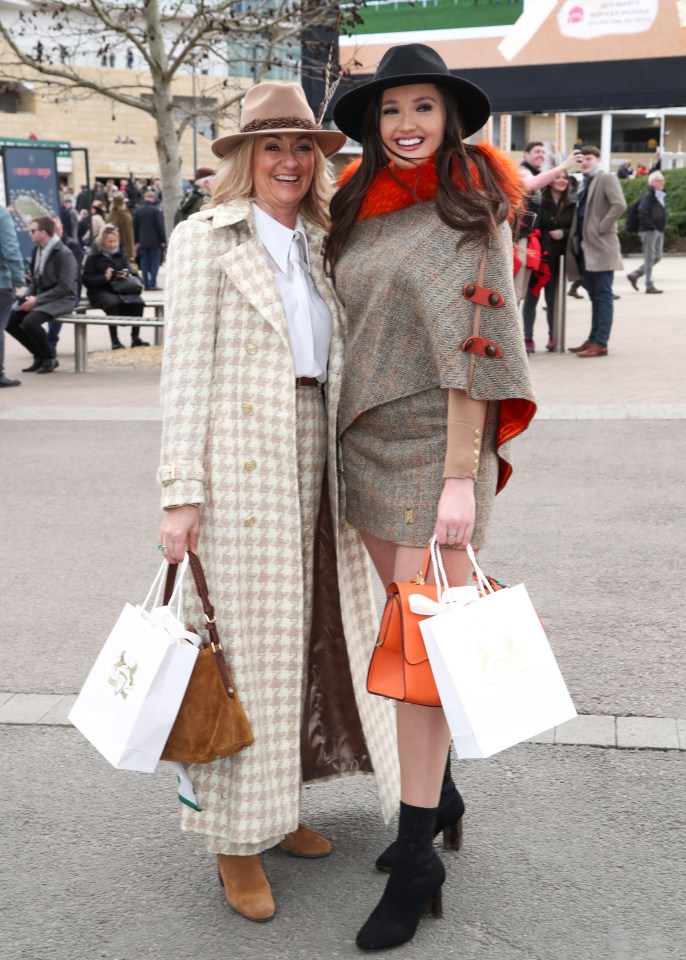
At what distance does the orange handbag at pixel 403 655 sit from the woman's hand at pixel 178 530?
0.51m

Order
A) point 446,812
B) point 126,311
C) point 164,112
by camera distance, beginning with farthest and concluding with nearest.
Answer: point 126,311 → point 164,112 → point 446,812

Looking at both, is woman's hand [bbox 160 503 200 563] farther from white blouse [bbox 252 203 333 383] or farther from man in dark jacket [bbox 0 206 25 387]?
man in dark jacket [bbox 0 206 25 387]

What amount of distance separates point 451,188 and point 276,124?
50 centimetres

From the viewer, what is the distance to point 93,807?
11.7ft

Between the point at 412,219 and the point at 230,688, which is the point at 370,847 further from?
the point at 412,219

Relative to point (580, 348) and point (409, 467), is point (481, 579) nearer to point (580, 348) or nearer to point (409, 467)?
point (409, 467)

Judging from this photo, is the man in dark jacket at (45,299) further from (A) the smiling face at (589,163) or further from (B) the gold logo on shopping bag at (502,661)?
(B) the gold logo on shopping bag at (502,661)

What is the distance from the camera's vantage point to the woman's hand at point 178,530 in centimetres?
293

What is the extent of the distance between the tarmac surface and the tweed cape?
912 millimetres

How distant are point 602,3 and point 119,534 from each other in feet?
32.7

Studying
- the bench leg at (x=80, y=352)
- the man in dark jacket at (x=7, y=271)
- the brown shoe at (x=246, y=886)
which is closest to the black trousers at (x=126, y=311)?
the bench leg at (x=80, y=352)

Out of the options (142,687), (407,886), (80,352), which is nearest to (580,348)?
(80,352)

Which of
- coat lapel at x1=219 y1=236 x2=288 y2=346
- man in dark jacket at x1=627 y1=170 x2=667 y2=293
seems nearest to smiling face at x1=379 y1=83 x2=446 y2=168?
coat lapel at x1=219 y1=236 x2=288 y2=346

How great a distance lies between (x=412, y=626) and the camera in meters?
2.73
